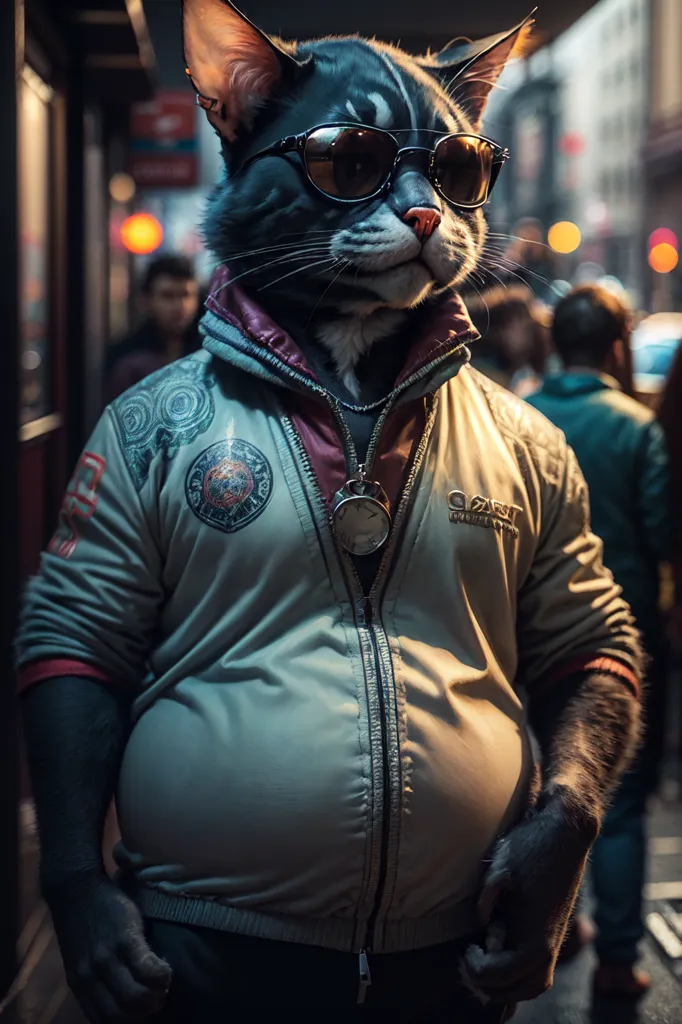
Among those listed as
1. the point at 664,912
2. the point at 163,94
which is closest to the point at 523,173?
the point at 163,94

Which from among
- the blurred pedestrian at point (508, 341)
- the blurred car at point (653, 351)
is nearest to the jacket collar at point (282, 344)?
the blurred pedestrian at point (508, 341)

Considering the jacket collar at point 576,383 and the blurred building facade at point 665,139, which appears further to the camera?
the blurred building facade at point 665,139

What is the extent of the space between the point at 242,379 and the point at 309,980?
83 cm

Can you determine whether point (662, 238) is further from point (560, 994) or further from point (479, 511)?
point (479, 511)

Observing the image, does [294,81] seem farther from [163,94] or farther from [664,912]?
[163,94]

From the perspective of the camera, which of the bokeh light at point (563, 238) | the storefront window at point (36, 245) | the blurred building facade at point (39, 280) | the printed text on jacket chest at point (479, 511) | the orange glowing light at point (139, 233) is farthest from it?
the bokeh light at point (563, 238)

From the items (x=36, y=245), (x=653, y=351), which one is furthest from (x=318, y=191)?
(x=653, y=351)

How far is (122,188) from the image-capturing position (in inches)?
544

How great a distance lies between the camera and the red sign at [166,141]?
11016 millimetres

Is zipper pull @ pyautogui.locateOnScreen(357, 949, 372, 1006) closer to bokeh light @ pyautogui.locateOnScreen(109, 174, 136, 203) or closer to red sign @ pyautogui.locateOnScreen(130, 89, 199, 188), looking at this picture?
red sign @ pyautogui.locateOnScreen(130, 89, 199, 188)

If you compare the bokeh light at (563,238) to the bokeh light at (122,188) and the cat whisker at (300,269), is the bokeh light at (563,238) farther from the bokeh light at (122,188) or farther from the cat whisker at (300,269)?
the cat whisker at (300,269)

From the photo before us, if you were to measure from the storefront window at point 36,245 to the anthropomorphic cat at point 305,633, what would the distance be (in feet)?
10.6

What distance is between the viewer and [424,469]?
70.1 inches

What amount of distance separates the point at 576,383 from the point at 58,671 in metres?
2.55
